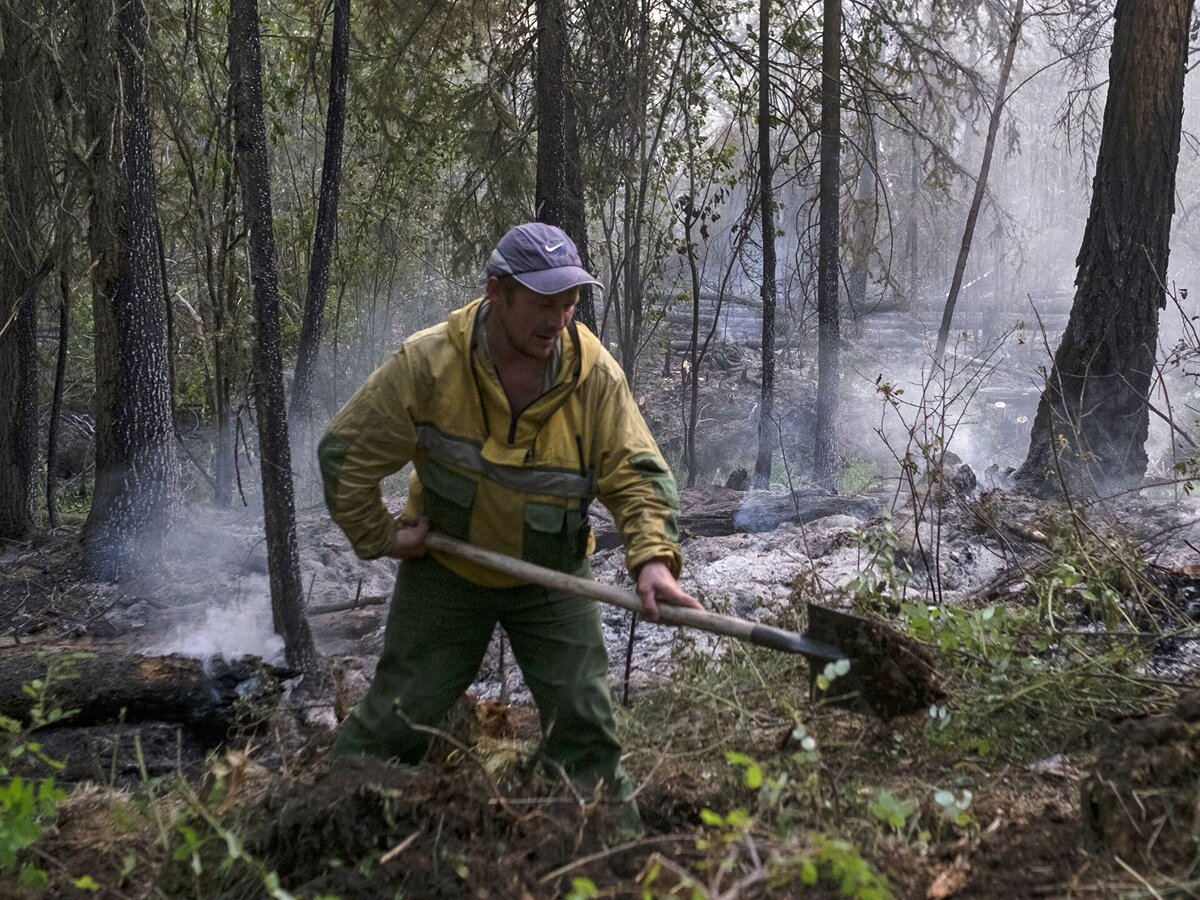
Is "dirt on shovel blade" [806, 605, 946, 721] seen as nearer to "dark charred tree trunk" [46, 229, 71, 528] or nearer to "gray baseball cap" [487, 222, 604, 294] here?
"gray baseball cap" [487, 222, 604, 294]

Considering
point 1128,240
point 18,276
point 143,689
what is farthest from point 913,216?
point 143,689

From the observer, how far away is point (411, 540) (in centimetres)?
364

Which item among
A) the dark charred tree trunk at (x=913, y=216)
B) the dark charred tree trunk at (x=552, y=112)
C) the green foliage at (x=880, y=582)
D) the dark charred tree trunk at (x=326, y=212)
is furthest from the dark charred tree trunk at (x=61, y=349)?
the dark charred tree trunk at (x=913, y=216)

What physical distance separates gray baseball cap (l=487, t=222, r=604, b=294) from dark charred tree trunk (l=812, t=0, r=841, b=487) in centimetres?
822

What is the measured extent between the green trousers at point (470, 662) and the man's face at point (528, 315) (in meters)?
0.82

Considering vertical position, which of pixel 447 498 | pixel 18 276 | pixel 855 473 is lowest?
pixel 855 473

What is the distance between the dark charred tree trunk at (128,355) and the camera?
7.55 metres

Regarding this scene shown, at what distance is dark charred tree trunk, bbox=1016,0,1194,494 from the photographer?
29.0 ft

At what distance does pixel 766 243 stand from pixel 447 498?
8.84 meters

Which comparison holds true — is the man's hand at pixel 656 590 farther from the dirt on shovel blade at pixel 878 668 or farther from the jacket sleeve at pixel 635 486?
the dirt on shovel blade at pixel 878 668

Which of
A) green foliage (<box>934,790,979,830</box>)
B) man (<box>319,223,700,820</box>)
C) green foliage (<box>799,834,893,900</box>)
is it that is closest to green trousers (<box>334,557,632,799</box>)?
man (<box>319,223,700,820</box>)

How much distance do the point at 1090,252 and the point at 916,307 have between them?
2351 centimetres

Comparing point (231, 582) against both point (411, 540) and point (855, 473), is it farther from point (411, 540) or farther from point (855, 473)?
point (855, 473)

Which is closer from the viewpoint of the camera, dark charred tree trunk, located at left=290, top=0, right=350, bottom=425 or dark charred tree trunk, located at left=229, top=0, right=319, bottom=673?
dark charred tree trunk, located at left=229, top=0, right=319, bottom=673
